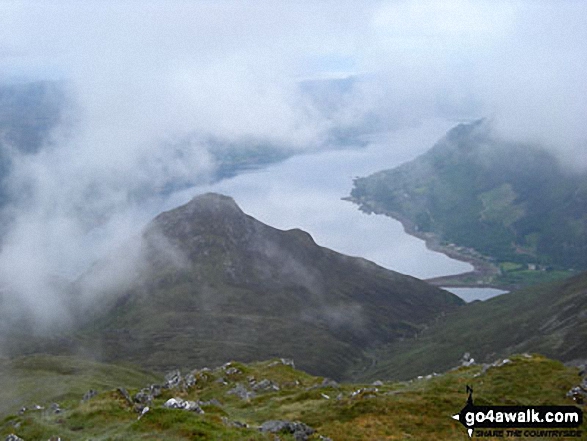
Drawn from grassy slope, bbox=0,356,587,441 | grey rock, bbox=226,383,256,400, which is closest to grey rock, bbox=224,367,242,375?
grey rock, bbox=226,383,256,400

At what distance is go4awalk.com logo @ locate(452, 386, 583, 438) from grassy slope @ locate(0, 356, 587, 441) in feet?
4.54

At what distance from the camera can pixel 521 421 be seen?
58.7 m

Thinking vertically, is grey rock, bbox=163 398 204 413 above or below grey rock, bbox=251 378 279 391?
below

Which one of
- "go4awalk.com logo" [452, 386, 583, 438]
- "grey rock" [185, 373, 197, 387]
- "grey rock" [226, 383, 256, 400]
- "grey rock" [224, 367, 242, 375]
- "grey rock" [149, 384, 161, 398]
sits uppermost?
"grey rock" [224, 367, 242, 375]

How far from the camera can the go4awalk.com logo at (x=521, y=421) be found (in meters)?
57.3

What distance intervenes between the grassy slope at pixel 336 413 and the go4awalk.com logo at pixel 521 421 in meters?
1.38

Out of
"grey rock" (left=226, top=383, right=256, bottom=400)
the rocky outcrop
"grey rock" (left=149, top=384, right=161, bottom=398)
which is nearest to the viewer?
the rocky outcrop

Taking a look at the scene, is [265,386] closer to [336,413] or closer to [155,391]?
[155,391]

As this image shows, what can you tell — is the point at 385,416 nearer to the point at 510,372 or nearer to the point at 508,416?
the point at 508,416

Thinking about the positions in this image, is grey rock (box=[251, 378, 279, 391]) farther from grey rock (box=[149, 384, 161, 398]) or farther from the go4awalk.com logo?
the go4awalk.com logo

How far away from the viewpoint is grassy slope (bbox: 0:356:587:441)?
50.0 metres

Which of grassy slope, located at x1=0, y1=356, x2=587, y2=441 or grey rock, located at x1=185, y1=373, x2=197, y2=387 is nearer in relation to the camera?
grassy slope, located at x1=0, y1=356, x2=587, y2=441

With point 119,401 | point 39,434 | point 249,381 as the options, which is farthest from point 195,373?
point 39,434

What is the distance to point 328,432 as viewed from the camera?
5653 cm
